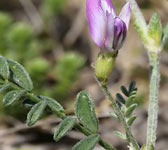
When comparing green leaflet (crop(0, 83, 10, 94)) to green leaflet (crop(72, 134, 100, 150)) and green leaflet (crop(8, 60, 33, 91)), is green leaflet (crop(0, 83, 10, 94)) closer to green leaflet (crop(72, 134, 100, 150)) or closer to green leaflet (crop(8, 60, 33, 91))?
green leaflet (crop(8, 60, 33, 91))

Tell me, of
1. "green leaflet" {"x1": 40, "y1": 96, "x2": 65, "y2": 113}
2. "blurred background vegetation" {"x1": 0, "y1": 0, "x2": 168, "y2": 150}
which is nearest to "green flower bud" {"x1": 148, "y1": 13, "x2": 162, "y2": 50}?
"blurred background vegetation" {"x1": 0, "y1": 0, "x2": 168, "y2": 150}

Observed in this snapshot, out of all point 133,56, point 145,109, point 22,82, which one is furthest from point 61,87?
point 22,82

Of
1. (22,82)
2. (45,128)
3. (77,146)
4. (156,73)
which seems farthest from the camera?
(45,128)

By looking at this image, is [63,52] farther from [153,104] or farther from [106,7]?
[106,7]

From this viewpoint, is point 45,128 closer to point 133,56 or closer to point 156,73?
point 156,73

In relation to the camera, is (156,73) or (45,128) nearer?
(156,73)

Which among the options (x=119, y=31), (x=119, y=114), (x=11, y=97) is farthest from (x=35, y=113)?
(x=119, y=31)

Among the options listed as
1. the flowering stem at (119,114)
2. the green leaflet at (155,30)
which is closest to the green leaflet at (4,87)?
the flowering stem at (119,114)

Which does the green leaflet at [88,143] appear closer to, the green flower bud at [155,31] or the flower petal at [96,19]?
the flower petal at [96,19]
